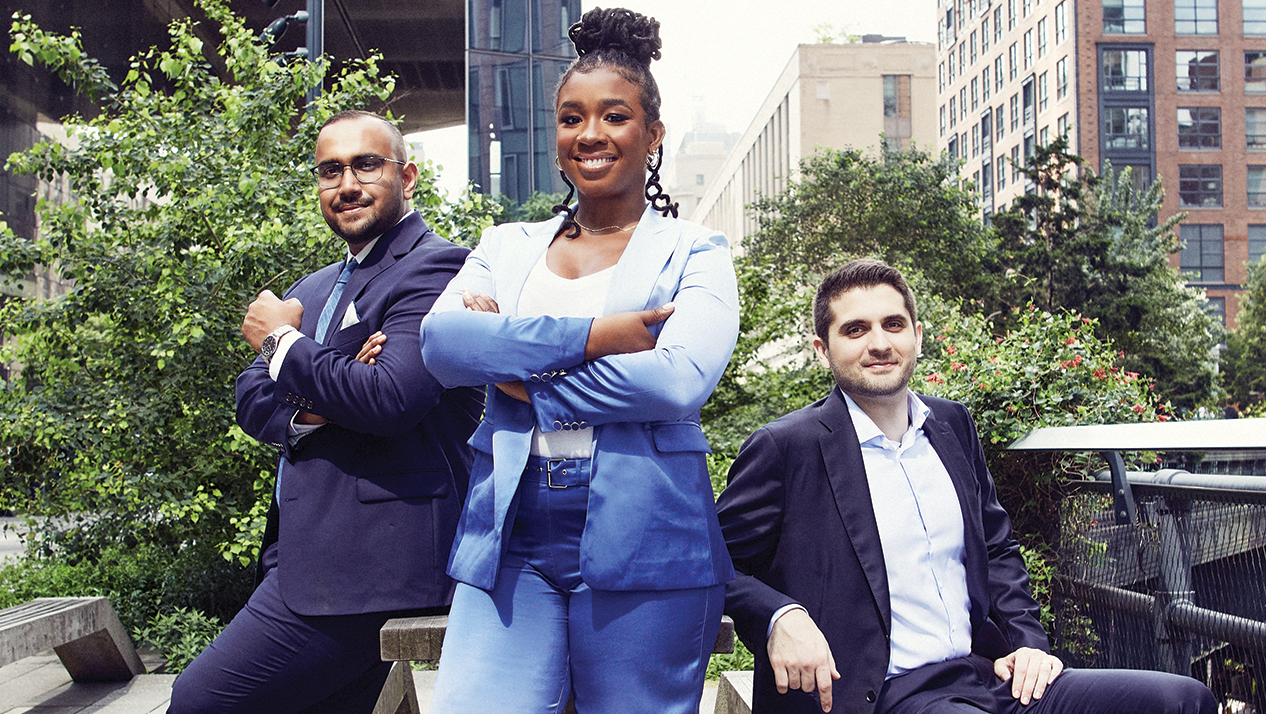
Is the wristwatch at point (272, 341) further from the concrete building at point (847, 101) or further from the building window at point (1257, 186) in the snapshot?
the building window at point (1257, 186)

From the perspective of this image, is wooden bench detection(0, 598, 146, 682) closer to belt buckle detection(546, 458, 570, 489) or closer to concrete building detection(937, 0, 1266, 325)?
belt buckle detection(546, 458, 570, 489)

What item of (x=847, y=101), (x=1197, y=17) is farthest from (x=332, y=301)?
(x=1197, y=17)

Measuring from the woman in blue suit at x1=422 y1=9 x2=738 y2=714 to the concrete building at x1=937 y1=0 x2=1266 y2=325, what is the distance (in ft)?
230

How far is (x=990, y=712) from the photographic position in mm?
2418

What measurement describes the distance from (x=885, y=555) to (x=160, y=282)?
480cm

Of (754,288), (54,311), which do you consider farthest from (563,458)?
(754,288)

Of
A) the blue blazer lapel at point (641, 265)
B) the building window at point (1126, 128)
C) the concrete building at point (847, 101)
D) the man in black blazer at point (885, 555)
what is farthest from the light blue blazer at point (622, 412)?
the concrete building at point (847, 101)

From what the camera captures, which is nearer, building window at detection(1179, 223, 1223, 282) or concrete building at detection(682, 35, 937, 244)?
building window at detection(1179, 223, 1223, 282)

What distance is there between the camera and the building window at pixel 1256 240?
227 feet

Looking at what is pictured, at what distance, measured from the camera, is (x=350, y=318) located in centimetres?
251

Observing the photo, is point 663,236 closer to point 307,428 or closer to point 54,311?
point 307,428

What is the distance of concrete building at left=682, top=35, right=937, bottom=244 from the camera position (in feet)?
255

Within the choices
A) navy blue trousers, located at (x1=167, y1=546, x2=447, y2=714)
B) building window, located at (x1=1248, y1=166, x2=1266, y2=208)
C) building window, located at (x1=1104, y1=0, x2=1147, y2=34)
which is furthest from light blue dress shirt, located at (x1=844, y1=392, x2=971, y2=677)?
building window, located at (x1=1248, y1=166, x2=1266, y2=208)

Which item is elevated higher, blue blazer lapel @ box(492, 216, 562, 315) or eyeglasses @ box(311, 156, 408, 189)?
eyeglasses @ box(311, 156, 408, 189)
